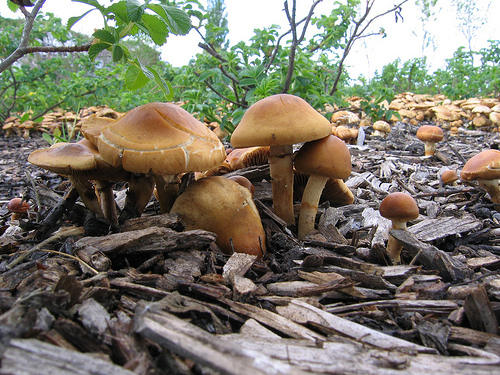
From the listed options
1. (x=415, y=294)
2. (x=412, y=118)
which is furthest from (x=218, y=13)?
(x=415, y=294)

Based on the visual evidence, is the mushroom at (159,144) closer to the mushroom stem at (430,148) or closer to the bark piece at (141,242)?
the bark piece at (141,242)

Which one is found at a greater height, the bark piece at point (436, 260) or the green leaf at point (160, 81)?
the green leaf at point (160, 81)

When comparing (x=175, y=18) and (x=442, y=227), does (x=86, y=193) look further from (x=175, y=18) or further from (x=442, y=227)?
(x=442, y=227)

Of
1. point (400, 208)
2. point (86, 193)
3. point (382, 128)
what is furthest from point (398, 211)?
point (382, 128)

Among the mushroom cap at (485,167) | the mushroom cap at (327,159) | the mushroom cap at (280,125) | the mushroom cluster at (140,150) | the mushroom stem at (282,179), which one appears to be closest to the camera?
the mushroom cluster at (140,150)

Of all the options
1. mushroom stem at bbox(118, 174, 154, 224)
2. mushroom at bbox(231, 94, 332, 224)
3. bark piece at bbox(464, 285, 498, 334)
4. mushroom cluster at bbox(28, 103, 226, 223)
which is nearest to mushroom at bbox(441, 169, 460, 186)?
mushroom at bbox(231, 94, 332, 224)

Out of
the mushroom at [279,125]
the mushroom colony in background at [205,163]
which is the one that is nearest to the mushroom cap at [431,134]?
the mushroom colony in background at [205,163]
